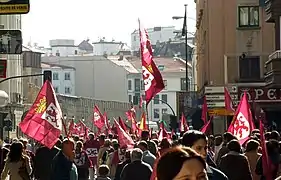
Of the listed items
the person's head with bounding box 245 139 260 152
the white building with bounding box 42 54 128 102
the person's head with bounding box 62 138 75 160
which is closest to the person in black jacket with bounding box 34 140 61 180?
the person's head with bounding box 62 138 75 160

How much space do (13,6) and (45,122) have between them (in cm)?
351

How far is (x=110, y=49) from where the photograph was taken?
6594 inches

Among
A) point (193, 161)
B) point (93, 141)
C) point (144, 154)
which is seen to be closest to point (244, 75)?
point (93, 141)

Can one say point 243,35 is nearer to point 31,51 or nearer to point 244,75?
point 244,75

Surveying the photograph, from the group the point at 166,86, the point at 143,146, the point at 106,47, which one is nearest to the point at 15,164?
the point at 143,146

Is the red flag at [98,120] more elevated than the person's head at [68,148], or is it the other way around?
the person's head at [68,148]

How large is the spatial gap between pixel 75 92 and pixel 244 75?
8312 centimetres

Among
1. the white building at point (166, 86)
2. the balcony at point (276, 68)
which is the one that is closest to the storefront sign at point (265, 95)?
the balcony at point (276, 68)

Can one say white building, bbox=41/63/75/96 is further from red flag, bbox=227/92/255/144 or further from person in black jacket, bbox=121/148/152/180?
person in black jacket, bbox=121/148/152/180

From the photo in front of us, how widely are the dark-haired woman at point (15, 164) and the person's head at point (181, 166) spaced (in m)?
9.34

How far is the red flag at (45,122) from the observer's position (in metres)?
16.5

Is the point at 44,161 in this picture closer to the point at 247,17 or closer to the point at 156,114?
the point at 247,17

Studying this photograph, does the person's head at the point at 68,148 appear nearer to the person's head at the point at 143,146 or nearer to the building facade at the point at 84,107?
the person's head at the point at 143,146

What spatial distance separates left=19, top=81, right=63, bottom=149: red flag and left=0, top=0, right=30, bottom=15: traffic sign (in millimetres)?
3078
